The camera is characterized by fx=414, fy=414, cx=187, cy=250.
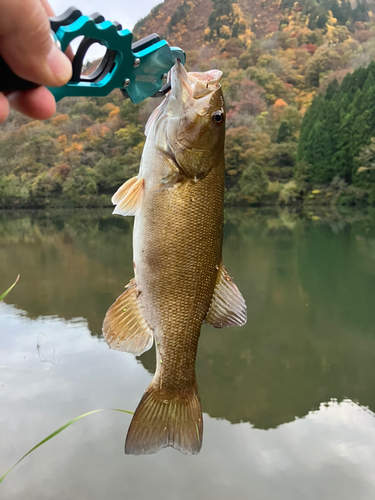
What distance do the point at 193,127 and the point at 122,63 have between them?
0.33m

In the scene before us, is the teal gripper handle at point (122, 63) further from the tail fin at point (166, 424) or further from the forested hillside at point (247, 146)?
the forested hillside at point (247, 146)

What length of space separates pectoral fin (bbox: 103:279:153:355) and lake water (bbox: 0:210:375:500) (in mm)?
2888

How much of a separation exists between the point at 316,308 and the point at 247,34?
183 ft

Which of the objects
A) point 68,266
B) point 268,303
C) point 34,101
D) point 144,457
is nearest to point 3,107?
point 34,101

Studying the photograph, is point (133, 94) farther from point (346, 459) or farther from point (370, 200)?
point (370, 200)

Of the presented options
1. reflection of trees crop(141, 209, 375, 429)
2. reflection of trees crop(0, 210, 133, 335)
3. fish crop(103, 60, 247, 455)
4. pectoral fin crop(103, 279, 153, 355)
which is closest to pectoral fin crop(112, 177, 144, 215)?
fish crop(103, 60, 247, 455)

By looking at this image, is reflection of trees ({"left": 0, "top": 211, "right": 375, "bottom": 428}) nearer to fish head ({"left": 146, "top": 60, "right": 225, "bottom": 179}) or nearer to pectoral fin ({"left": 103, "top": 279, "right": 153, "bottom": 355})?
pectoral fin ({"left": 103, "top": 279, "right": 153, "bottom": 355})

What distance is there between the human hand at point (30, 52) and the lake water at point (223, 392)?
3781mm

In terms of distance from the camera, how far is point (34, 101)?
0.96 m

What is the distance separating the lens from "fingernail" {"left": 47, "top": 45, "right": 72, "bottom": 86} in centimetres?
86

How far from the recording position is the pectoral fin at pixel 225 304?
1559 millimetres

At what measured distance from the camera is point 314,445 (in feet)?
15.2

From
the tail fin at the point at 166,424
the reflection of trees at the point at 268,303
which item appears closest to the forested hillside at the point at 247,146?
the reflection of trees at the point at 268,303

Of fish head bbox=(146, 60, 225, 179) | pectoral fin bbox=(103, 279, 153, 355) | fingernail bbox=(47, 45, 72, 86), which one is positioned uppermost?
fingernail bbox=(47, 45, 72, 86)
